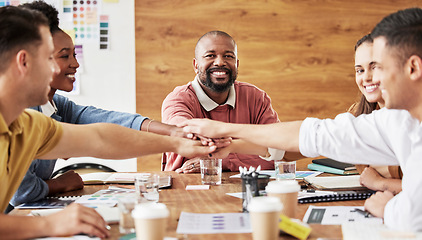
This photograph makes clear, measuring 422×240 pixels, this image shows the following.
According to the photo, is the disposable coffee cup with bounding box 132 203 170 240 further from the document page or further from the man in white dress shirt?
the man in white dress shirt

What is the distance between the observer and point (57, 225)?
1281mm

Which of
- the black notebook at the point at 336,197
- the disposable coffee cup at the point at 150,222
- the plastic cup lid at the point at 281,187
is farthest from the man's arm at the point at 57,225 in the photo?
the black notebook at the point at 336,197

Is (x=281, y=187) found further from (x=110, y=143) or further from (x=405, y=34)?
(x=110, y=143)

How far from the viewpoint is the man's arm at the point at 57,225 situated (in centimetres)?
124

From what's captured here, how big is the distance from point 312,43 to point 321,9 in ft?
0.92

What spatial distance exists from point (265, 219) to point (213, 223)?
0.28m

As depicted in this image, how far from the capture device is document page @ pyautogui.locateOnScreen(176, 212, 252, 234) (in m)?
1.34

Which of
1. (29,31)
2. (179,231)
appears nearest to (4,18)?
(29,31)

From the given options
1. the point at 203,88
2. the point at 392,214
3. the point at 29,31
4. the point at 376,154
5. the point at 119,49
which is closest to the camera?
the point at 392,214

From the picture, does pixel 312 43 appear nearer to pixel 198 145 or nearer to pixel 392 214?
pixel 198 145

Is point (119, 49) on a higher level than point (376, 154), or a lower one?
higher

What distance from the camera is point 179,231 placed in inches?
52.7

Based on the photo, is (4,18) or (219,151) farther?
(219,151)

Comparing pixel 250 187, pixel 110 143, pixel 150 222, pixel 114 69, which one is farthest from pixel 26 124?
pixel 114 69
